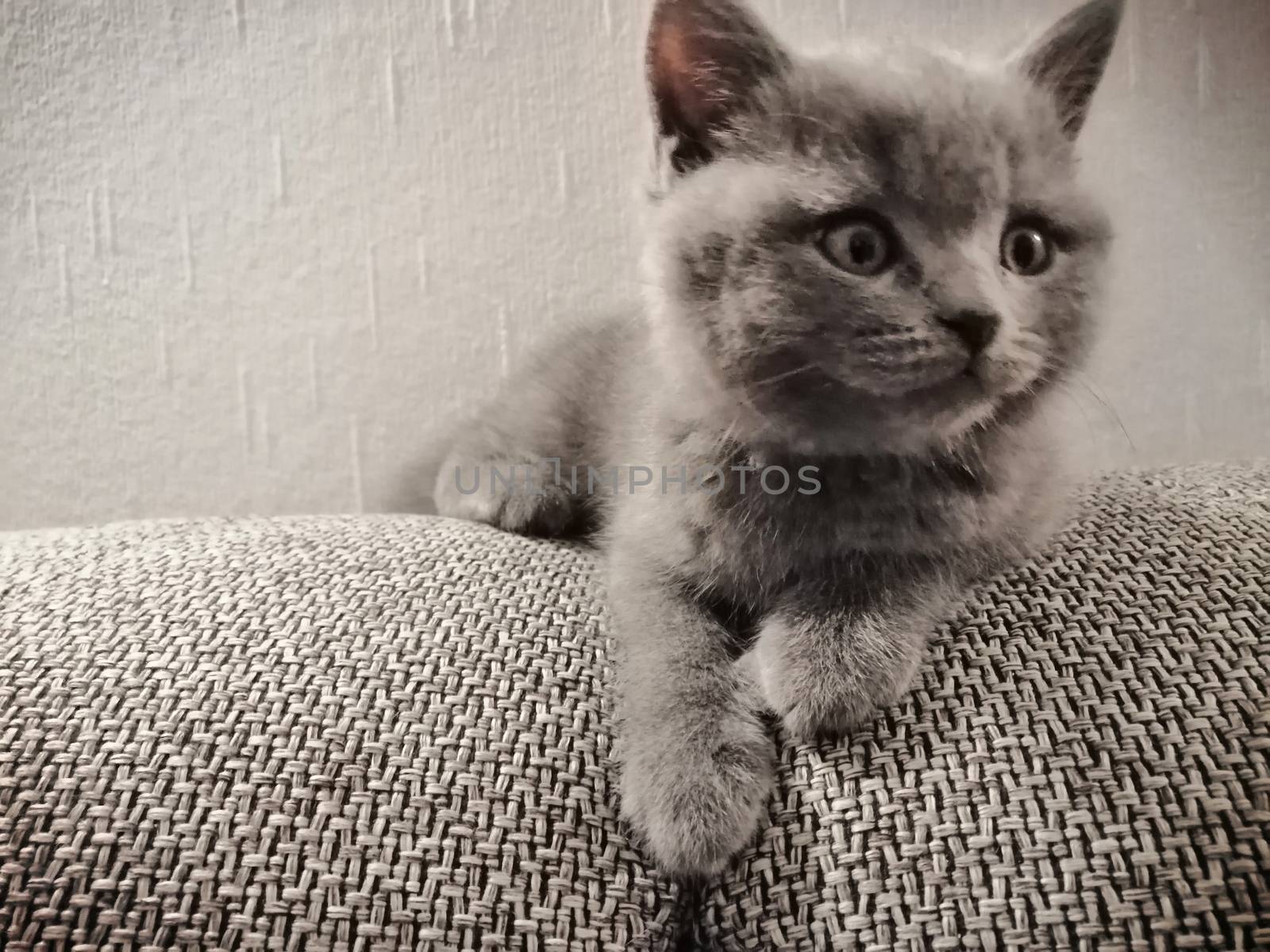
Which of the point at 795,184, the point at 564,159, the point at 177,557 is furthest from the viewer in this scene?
the point at 564,159

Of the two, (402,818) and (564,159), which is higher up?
(564,159)

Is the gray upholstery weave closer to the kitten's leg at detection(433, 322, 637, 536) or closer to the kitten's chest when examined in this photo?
the kitten's chest

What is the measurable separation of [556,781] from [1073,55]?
0.71 m

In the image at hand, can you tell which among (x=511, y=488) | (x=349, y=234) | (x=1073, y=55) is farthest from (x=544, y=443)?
(x=1073, y=55)

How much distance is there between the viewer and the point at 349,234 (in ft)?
3.84

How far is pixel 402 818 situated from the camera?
1.67 feet

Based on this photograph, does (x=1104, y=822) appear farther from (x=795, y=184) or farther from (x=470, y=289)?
(x=470, y=289)

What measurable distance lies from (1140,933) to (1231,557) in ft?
1.00

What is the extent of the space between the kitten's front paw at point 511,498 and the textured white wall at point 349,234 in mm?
151

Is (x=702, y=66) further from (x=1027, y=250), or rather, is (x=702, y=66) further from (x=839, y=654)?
(x=839, y=654)

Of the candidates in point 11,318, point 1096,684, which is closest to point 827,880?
point 1096,684

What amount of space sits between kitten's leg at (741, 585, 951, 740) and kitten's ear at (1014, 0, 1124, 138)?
43cm

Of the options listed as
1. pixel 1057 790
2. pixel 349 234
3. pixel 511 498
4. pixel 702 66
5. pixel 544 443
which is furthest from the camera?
pixel 349 234

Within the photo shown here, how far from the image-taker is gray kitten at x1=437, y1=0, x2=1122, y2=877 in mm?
552
